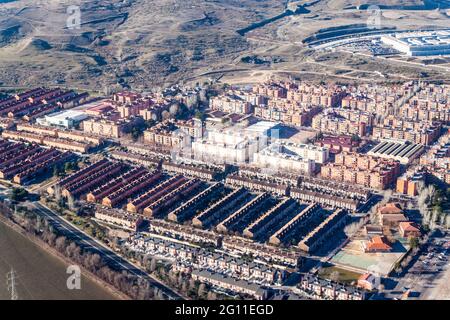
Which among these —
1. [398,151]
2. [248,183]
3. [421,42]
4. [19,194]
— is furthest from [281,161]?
[421,42]

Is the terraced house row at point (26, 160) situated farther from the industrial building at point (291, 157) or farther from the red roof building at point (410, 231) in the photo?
the red roof building at point (410, 231)

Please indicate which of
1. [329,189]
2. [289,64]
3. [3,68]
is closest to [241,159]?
[329,189]

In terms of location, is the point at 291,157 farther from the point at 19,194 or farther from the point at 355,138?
the point at 19,194

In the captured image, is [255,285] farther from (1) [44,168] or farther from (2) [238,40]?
(2) [238,40]

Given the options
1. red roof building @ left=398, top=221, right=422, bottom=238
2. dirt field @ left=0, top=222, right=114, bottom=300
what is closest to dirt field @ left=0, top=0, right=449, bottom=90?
dirt field @ left=0, top=222, right=114, bottom=300

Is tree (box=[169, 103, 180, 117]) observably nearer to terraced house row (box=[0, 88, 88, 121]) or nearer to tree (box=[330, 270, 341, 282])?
terraced house row (box=[0, 88, 88, 121])

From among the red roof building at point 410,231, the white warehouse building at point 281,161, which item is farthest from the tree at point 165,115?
the red roof building at point 410,231
